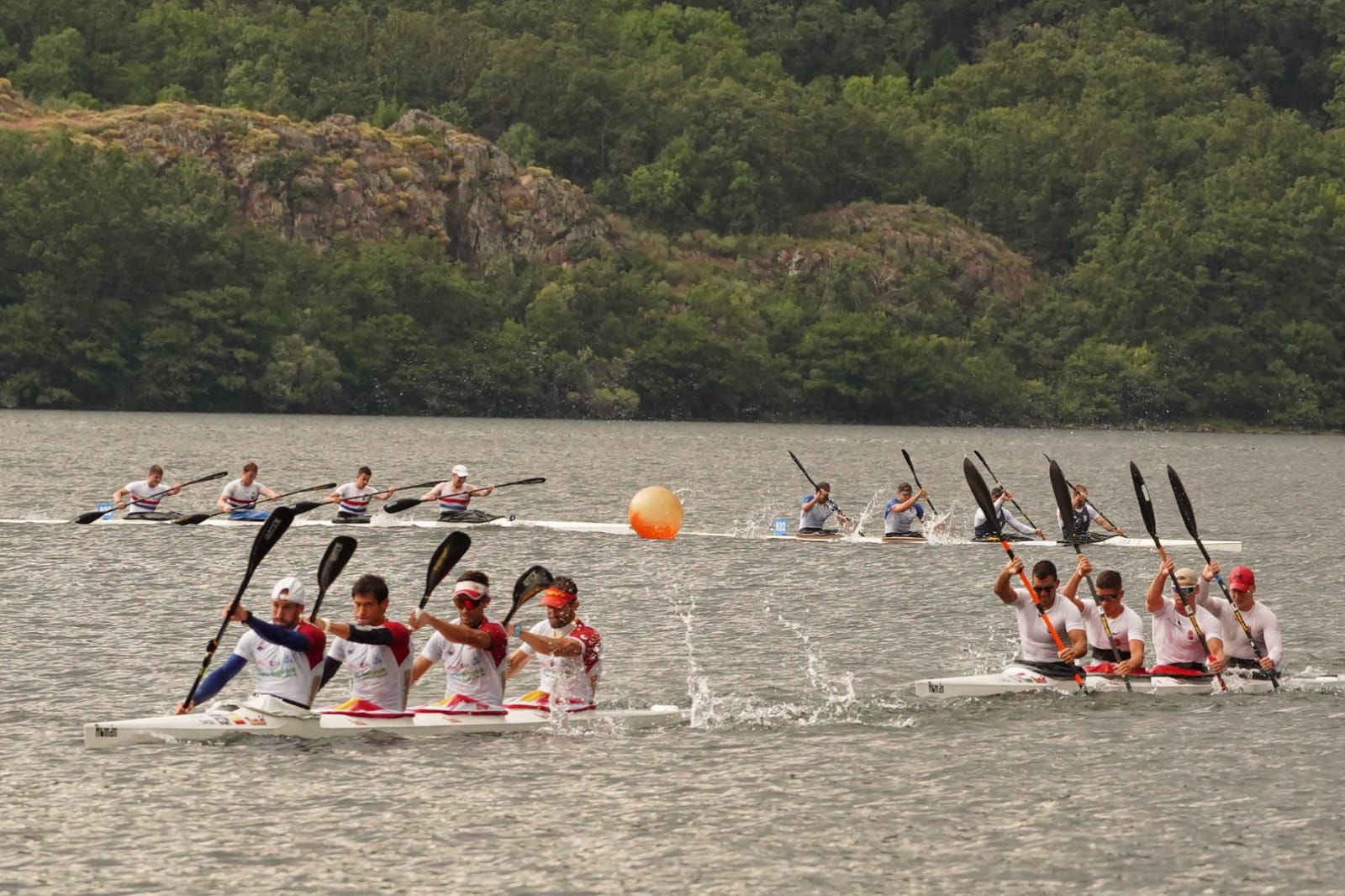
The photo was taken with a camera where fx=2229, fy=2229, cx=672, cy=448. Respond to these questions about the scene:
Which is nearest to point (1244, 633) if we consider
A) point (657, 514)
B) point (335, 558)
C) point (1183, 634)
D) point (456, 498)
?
point (1183, 634)

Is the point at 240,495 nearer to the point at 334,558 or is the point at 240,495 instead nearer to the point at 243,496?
the point at 243,496

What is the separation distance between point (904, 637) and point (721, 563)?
12926 mm

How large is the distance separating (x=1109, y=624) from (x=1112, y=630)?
104mm

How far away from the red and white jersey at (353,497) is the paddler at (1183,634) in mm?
27031

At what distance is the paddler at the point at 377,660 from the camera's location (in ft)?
79.4

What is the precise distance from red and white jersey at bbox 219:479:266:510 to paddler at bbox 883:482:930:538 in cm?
1486

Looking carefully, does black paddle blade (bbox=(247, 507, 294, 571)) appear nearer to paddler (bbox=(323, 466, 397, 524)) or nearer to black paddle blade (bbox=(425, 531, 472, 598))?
black paddle blade (bbox=(425, 531, 472, 598))

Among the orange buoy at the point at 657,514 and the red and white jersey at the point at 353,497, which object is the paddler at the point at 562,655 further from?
the red and white jersey at the point at 353,497

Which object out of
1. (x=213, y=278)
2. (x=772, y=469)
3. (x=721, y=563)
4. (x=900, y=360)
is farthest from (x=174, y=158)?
(x=721, y=563)

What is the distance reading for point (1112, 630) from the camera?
2961cm

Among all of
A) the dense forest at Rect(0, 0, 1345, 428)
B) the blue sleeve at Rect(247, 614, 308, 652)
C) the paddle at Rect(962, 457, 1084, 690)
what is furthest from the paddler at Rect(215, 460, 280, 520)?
the dense forest at Rect(0, 0, 1345, 428)

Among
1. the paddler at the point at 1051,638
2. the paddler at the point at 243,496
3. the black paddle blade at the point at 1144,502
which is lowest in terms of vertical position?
the paddler at the point at 243,496

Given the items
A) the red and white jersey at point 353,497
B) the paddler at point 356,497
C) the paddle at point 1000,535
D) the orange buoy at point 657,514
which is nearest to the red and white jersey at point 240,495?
the paddler at point 356,497

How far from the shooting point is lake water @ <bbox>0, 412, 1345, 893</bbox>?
2131 cm
